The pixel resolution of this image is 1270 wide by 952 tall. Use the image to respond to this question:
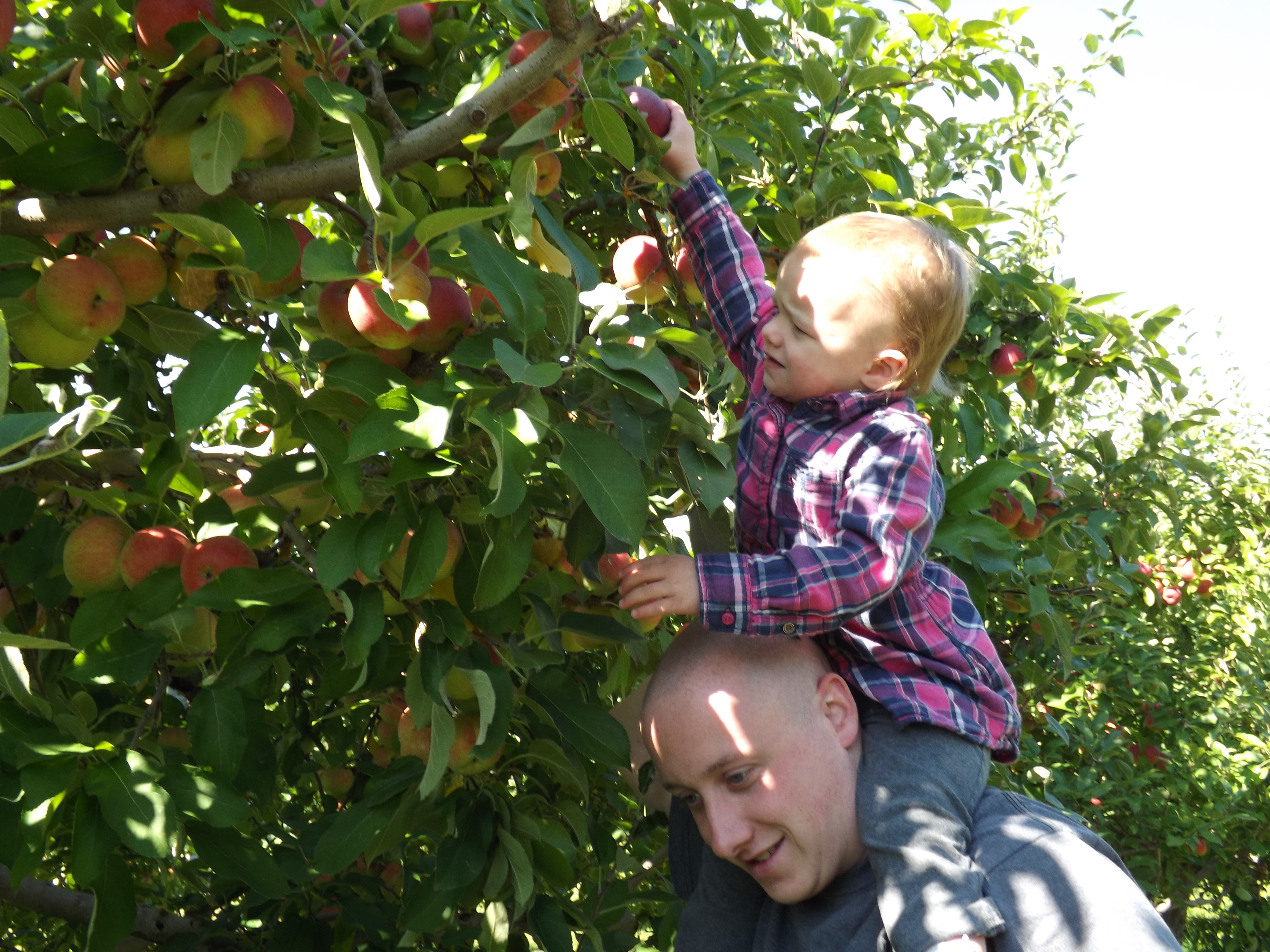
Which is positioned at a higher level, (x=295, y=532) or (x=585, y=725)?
(x=295, y=532)

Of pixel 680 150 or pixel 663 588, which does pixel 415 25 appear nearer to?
pixel 680 150

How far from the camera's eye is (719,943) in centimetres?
152

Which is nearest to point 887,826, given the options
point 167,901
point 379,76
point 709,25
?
point 379,76

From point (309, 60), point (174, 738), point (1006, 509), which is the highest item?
point (309, 60)

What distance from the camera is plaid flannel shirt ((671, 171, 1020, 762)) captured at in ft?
4.37

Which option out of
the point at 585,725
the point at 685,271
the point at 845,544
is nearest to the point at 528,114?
the point at 685,271

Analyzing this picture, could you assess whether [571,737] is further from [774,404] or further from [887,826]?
[774,404]

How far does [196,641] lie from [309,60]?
75 centimetres

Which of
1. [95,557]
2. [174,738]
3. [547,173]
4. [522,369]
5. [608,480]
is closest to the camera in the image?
[522,369]

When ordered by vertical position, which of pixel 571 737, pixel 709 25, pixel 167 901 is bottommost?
pixel 167 901

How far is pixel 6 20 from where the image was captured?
1.15 metres

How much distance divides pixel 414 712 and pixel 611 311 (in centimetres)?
52

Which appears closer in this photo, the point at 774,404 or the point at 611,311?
the point at 611,311

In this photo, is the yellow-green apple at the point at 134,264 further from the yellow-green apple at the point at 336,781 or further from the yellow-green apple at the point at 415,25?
the yellow-green apple at the point at 336,781
